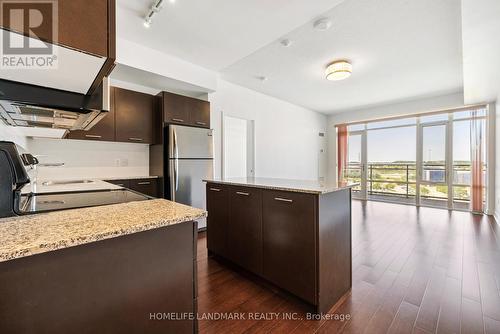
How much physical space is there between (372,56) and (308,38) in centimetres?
116

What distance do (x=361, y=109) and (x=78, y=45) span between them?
681 centimetres

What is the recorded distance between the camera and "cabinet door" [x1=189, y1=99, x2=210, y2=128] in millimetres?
3584

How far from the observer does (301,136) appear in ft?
20.2

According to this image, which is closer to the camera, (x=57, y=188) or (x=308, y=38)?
(x=57, y=188)

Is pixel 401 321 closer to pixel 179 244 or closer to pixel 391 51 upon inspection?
pixel 179 244

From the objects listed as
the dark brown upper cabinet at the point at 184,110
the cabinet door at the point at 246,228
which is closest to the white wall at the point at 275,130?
the dark brown upper cabinet at the point at 184,110

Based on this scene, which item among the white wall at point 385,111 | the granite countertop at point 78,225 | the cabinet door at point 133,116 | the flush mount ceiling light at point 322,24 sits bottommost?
the granite countertop at point 78,225

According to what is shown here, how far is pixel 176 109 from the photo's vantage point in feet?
11.2

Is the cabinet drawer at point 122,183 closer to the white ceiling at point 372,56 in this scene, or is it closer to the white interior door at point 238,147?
the white interior door at point 238,147

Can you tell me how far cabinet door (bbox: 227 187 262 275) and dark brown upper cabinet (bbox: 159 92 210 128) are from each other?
1.81 meters

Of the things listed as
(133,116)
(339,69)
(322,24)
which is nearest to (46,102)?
(133,116)

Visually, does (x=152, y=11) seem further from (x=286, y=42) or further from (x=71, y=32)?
A: (x=71, y=32)

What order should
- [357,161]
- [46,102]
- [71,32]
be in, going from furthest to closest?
[357,161] < [46,102] < [71,32]

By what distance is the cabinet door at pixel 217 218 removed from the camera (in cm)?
233
